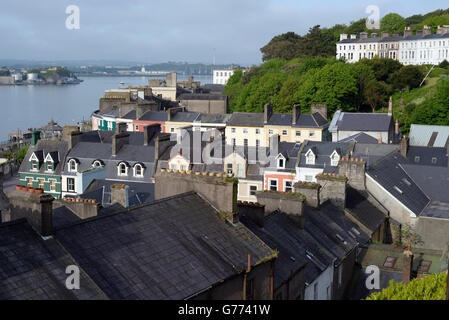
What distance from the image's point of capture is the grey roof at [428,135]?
5762 centimetres

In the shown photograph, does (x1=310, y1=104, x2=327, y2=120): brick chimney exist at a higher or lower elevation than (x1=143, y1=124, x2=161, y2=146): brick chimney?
higher

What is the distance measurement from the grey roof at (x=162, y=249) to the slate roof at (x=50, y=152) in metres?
31.3

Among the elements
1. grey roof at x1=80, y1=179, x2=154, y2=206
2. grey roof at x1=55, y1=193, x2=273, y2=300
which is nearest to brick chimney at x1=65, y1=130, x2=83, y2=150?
grey roof at x1=80, y1=179, x2=154, y2=206

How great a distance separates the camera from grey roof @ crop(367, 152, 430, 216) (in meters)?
34.5

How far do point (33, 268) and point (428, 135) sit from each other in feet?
177

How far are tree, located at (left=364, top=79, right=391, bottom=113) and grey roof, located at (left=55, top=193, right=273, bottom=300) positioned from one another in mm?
72588

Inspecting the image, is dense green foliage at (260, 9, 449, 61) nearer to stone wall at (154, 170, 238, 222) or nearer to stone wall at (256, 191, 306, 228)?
stone wall at (256, 191, 306, 228)

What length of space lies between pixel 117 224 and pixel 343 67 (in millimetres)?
73658

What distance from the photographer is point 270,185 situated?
44875mm

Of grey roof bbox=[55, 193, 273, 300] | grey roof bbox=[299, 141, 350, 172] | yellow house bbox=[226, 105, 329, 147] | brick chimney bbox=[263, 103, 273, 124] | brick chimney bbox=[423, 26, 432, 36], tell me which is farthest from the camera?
brick chimney bbox=[423, 26, 432, 36]

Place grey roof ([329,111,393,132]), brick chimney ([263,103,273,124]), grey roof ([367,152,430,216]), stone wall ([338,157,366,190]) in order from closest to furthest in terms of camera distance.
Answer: stone wall ([338,157,366,190]) → grey roof ([367,152,430,216]) → grey roof ([329,111,393,132]) → brick chimney ([263,103,273,124])
